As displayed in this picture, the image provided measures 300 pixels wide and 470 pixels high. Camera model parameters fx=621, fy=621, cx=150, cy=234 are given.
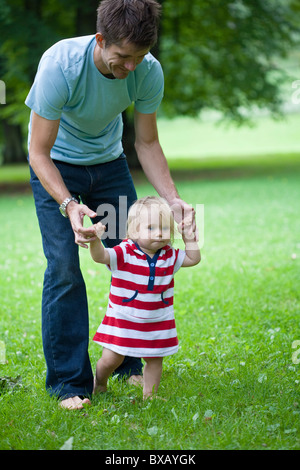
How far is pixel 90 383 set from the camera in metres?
3.56

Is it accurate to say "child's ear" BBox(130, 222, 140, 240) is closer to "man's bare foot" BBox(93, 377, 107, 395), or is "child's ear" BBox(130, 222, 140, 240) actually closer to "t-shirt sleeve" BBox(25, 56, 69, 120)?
"t-shirt sleeve" BBox(25, 56, 69, 120)

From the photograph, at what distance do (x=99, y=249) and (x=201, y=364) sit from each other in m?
1.37

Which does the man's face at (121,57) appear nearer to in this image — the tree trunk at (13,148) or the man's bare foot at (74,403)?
the man's bare foot at (74,403)

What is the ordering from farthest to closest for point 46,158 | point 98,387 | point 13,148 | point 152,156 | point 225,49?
point 13,148, point 225,49, point 152,156, point 98,387, point 46,158

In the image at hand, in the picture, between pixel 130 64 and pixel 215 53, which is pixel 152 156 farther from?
pixel 215 53

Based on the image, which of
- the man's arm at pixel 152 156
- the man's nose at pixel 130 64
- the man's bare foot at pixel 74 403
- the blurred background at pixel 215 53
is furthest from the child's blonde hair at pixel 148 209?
the blurred background at pixel 215 53

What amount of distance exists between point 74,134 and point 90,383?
1418mm

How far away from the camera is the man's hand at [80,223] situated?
2947mm

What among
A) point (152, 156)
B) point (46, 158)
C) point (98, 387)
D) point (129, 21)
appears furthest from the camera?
point (152, 156)

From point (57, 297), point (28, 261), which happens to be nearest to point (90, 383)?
point (57, 297)

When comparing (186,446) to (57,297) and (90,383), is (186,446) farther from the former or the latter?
(57,297)

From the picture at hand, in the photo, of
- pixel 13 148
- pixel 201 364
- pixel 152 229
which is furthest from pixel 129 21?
pixel 13 148

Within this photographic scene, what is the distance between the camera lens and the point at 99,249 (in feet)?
10.3
